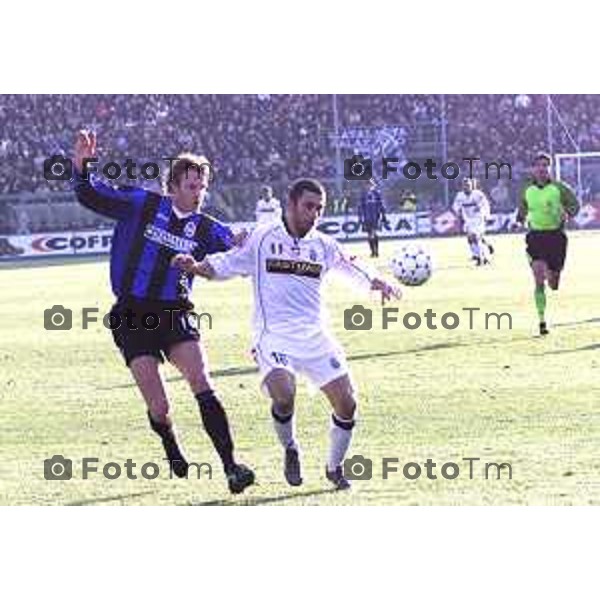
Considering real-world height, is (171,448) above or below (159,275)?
below

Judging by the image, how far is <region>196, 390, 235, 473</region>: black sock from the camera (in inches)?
301

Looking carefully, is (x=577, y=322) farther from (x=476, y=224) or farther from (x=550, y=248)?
(x=476, y=224)

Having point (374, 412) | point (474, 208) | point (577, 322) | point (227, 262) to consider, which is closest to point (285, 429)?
point (227, 262)

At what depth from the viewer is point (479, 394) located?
11.0m

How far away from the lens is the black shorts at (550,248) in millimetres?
15055

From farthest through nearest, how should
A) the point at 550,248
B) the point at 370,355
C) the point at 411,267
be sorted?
the point at 550,248, the point at 370,355, the point at 411,267

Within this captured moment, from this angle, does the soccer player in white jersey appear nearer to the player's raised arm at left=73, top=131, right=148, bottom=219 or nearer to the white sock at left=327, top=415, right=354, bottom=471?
the white sock at left=327, top=415, right=354, bottom=471

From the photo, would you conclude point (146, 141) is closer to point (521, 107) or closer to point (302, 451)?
point (521, 107)

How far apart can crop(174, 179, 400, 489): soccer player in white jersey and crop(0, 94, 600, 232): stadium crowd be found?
1938cm

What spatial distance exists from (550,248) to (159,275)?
8.10m

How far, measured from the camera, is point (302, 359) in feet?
25.6

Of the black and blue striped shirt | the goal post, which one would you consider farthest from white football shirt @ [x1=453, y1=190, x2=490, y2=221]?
the black and blue striped shirt

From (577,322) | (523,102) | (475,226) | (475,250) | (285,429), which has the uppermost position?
(523,102)

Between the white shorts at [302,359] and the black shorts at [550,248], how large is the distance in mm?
7621
